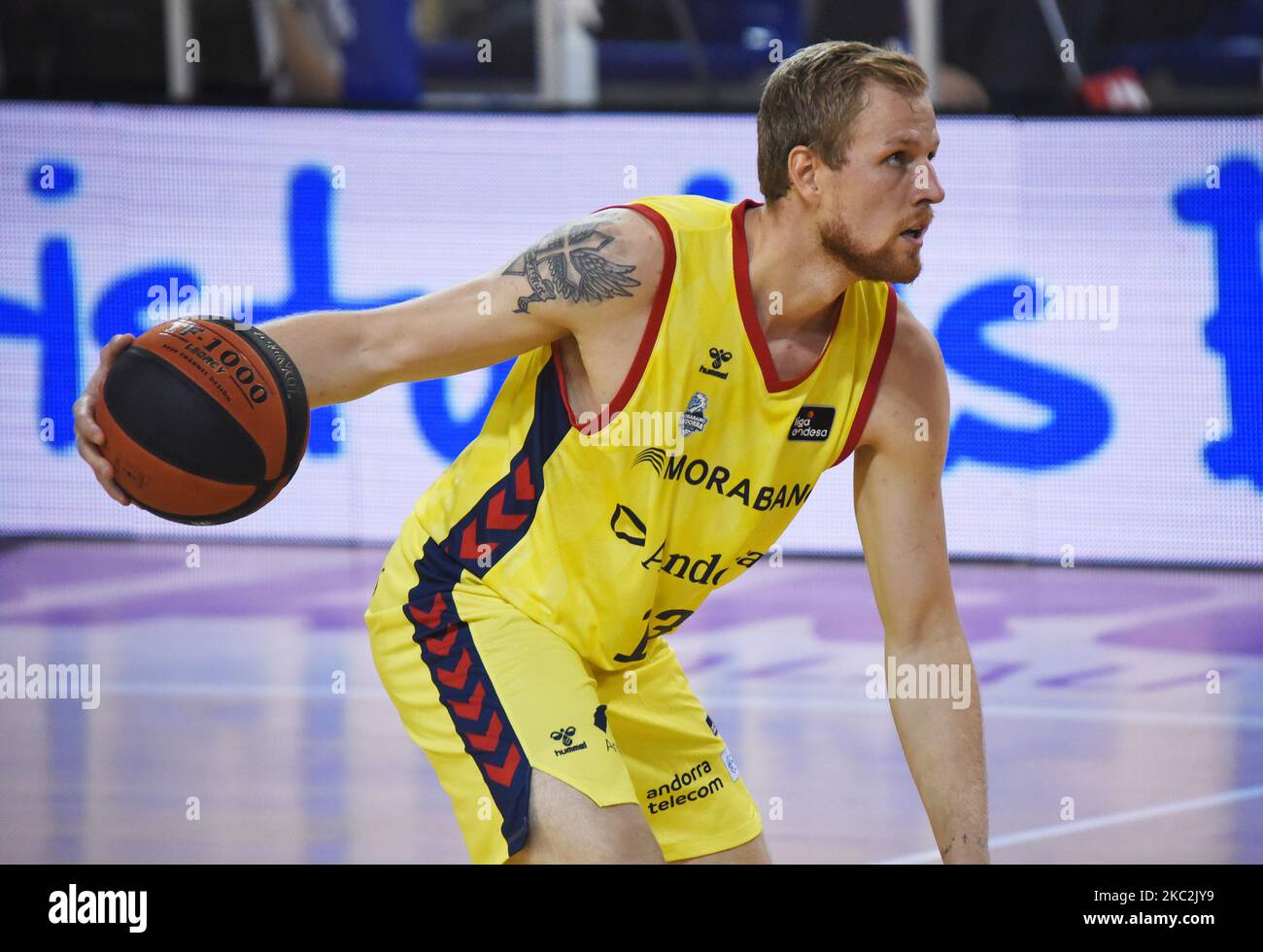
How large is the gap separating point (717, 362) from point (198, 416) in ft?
3.05

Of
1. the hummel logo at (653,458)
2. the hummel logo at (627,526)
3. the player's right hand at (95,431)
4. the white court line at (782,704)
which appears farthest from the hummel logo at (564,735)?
the white court line at (782,704)

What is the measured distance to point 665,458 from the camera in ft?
9.66

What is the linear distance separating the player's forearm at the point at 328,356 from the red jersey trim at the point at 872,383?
0.88m

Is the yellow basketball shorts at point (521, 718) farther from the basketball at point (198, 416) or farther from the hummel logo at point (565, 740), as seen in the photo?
the basketball at point (198, 416)

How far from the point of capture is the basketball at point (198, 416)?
285 cm

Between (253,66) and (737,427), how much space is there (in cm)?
760

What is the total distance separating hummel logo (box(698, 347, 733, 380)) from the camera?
2969mm

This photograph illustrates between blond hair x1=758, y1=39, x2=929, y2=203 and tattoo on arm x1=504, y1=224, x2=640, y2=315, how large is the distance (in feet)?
1.19

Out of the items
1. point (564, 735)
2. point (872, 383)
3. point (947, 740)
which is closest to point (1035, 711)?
point (947, 740)
